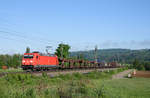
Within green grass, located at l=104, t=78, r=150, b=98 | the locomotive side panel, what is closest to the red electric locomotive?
the locomotive side panel

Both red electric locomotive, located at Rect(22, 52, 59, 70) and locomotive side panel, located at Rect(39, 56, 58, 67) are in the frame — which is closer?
red electric locomotive, located at Rect(22, 52, 59, 70)

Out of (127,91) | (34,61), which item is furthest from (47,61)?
(127,91)

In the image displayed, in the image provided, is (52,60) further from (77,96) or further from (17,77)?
(77,96)

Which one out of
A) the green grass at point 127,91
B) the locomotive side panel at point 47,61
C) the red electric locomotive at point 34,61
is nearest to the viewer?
the green grass at point 127,91

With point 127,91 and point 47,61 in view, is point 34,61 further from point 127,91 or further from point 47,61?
point 127,91

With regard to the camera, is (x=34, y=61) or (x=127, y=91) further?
(x=34, y=61)

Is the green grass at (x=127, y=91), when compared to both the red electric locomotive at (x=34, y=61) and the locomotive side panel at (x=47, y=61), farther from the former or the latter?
the locomotive side panel at (x=47, y=61)

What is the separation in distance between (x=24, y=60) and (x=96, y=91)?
29.0 metres

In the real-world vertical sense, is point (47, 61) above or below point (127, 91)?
above

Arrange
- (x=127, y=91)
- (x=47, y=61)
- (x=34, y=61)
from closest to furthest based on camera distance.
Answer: (x=127, y=91), (x=34, y=61), (x=47, y=61)

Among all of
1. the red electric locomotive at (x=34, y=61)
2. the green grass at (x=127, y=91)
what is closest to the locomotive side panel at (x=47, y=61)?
the red electric locomotive at (x=34, y=61)

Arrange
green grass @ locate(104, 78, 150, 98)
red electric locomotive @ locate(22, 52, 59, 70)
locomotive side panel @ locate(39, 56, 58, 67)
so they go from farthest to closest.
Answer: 1. locomotive side panel @ locate(39, 56, 58, 67)
2. red electric locomotive @ locate(22, 52, 59, 70)
3. green grass @ locate(104, 78, 150, 98)

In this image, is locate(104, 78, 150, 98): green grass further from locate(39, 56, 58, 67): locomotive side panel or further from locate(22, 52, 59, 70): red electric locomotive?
locate(39, 56, 58, 67): locomotive side panel

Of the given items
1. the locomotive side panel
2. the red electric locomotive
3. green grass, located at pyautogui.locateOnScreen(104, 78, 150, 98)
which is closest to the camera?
green grass, located at pyautogui.locateOnScreen(104, 78, 150, 98)
